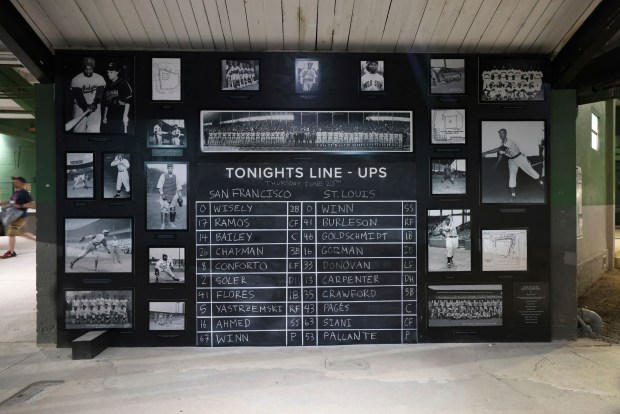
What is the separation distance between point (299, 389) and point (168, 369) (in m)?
1.43

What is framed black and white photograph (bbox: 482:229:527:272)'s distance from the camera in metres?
4.83

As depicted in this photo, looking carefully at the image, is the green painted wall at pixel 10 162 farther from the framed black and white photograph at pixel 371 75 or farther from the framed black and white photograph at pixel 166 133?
the framed black and white photograph at pixel 371 75

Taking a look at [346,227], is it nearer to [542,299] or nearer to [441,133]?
[441,133]

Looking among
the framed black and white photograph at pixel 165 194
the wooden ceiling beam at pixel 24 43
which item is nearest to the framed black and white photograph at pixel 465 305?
the framed black and white photograph at pixel 165 194

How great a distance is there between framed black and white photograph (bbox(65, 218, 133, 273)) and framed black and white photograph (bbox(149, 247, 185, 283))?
10.3 inches

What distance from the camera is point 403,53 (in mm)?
4789

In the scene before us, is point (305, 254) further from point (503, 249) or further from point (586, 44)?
point (586, 44)

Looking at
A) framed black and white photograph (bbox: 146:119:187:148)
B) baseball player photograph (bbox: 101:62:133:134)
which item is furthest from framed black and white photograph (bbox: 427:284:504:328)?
baseball player photograph (bbox: 101:62:133:134)

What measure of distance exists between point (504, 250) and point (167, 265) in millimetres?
4054

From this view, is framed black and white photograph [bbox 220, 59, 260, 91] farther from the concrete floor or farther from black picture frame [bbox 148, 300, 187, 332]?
the concrete floor

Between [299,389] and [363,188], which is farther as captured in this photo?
[363,188]

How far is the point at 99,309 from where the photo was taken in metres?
4.68

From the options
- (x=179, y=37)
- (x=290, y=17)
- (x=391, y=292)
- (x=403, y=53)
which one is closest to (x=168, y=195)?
(x=179, y=37)

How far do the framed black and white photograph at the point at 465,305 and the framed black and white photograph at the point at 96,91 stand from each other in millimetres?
4318
